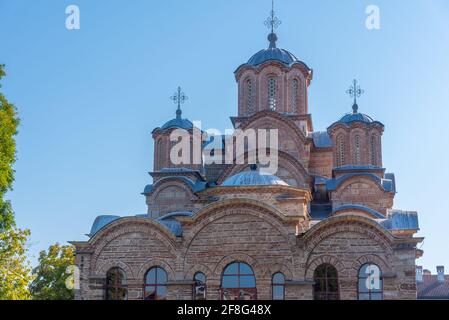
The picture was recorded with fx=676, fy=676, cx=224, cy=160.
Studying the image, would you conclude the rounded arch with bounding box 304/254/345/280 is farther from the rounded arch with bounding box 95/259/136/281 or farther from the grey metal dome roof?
the grey metal dome roof

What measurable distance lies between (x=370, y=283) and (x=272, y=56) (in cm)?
1096

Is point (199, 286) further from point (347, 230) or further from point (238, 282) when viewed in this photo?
point (347, 230)

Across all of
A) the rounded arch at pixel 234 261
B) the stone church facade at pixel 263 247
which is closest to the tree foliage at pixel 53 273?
the stone church facade at pixel 263 247

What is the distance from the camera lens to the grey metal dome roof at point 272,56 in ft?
83.2

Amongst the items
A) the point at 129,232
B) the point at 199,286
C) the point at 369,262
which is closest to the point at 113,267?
the point at 129,232

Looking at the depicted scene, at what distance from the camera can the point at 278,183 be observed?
20.0 m

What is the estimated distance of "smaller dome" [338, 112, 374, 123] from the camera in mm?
24469

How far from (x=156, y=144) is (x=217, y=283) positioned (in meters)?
8.89

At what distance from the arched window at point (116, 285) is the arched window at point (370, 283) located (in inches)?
252


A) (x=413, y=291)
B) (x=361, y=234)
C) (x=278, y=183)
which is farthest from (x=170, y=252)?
(x=413, y=291)

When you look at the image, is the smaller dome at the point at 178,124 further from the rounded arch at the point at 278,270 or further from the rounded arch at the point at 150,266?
the rounded arch at the point at 278,270

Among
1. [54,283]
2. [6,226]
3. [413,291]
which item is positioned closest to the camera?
[6,226]
